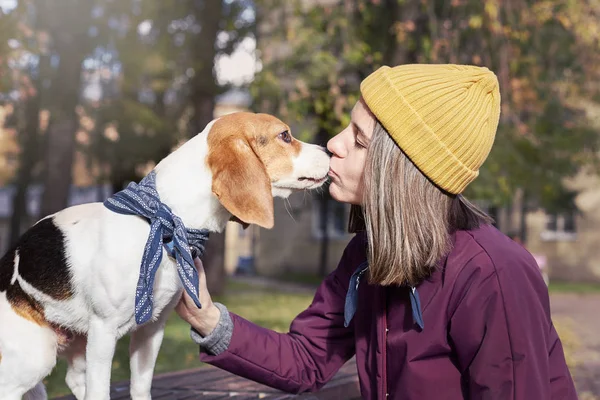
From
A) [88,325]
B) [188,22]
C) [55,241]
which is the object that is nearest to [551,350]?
[88,325]

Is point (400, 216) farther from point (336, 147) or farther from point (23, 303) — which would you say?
point (23, 303)

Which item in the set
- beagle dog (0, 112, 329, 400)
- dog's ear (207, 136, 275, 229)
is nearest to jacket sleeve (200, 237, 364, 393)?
beagle dog (0, 112, 329, 400)

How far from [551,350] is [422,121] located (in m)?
1.04

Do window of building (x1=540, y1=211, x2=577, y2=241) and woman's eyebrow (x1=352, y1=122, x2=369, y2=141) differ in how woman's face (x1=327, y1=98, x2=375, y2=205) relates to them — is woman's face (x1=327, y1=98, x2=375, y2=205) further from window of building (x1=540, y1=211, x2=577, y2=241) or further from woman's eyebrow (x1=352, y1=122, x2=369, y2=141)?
window of building (x1=540, y1=211, x2=577, y2=241)

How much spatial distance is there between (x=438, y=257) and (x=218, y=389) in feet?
A: 6.59

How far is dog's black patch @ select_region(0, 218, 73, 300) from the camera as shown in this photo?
8.82ft

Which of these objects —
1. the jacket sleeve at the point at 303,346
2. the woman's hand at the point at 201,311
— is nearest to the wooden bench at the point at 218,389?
the jacket sleeve at the point at 303,346

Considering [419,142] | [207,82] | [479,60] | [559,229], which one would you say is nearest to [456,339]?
[419,142]

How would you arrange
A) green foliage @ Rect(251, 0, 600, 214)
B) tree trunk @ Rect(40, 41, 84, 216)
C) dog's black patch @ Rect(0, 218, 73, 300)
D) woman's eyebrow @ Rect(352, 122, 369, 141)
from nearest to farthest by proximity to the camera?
dog's black patch @ Rect(0, 218, 73, 300), woman's eyebrow @ Rect(352, 122, 369, 141), green foliage @ Rect(251, 0, 600, 214), tree trunk @ Rect(40, 41, 84, 216)

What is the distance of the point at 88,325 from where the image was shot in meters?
2.66

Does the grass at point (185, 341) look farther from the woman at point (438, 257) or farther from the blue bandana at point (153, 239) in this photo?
the woman at point (438, 257)

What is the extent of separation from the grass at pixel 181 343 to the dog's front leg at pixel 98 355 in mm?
2956

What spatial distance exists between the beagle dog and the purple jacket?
1.81 ft

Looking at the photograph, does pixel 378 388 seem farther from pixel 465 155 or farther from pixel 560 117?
pixel 560 117
